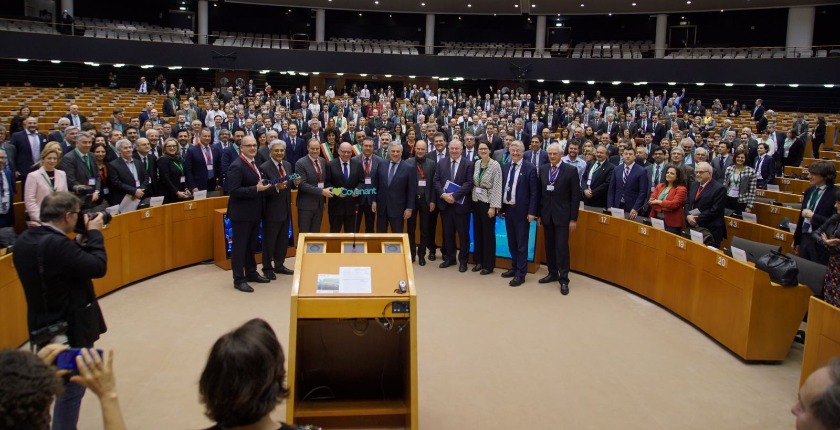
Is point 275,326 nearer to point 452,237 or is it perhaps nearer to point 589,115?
point 452,237

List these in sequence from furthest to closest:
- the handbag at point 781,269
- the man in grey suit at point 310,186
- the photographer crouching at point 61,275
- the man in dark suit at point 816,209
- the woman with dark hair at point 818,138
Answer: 1. the woman with dark hair at point 818,138
2. the man in grey suit at point 310,186
3. the man in dark suit at point 816,209
4. the handbag at point 781,269
5. the photographer crouching at point 61,275

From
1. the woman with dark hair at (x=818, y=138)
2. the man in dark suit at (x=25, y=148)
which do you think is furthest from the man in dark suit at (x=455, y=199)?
the woman with dark hair at (x=818, y=138)

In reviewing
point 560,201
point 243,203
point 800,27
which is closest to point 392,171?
point 243,203

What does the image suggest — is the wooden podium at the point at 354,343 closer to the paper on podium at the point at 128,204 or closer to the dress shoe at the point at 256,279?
the dress shoe at the point at 256,279

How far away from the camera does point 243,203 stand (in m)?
6.66

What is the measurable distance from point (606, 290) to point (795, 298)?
89.4 inches

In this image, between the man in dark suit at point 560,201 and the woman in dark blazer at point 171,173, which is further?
the woman in dark blazer at point 171,173

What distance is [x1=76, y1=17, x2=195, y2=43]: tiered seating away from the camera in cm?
2348

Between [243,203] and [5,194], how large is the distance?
219 cm

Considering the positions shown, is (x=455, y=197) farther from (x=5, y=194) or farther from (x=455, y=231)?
(x=5, y=194)

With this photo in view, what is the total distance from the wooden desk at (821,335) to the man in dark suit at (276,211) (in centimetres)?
479

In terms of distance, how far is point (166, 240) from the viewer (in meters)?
7.26

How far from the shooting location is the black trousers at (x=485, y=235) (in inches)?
304

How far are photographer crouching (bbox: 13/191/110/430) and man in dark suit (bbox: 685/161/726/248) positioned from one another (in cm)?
548
